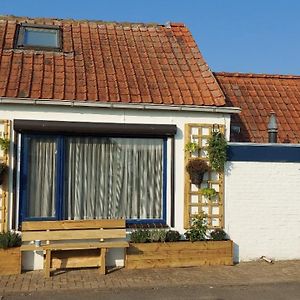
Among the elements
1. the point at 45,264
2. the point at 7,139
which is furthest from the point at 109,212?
the point at 7,139

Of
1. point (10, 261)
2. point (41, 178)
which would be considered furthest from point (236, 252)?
point (10, 261)

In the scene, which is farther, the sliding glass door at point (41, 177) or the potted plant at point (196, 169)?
the potted plant at point (196, 169)

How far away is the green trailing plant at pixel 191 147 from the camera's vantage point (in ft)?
30.9

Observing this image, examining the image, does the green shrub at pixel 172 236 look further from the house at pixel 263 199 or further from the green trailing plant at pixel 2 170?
the green trailing plant at pixel 2 170

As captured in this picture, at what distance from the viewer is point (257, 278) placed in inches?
332

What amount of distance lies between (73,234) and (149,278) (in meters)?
1.54

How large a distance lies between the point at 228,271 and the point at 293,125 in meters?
4.58

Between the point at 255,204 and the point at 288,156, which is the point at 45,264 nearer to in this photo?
the point at 255,204

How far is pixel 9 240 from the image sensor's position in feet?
27.5

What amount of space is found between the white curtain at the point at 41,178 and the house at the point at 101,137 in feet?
0.06

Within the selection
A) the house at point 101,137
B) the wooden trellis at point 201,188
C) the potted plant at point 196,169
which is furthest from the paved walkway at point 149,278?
the potted plant at point 196,169

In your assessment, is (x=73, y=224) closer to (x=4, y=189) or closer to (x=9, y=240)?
(x=9, y=240)

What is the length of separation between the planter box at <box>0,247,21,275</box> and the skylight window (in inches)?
180

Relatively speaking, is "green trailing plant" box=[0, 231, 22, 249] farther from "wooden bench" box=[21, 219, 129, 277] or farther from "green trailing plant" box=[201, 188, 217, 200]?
"green trailing plant" box=[201, 188, 217, 200]
